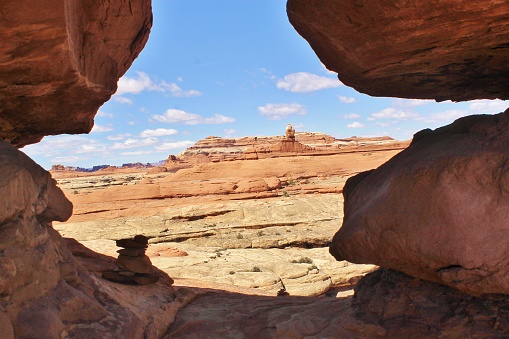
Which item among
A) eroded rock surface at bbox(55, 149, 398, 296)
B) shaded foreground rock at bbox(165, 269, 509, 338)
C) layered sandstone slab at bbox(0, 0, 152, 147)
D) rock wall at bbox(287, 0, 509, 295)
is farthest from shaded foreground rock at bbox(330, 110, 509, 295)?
eroded rock surface at bbox(55, 149, 398, 296)

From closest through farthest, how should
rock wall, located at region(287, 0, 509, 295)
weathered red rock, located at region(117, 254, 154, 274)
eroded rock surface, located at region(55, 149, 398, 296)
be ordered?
1. rock wall, located at region(287, 0, 509, 295)
2. weathered red rock, located at region(117, 254, 154, 274)
3. eroded rock surface, located at region(55, 149, 398, 296)

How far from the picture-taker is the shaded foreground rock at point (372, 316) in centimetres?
592

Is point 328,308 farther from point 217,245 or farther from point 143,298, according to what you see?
point 217,245

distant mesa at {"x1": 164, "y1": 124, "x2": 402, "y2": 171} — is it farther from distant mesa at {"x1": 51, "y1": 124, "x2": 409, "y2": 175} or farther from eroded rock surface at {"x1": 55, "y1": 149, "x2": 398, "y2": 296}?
eroded rock surface at {"x1": 55, "y1": 149, "x2": 398, "y2": 296}

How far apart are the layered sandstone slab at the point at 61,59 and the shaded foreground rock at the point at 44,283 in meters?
1.21

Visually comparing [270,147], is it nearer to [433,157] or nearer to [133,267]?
[133,267]

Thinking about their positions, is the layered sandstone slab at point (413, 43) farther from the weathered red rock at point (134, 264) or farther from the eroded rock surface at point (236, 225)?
the eroded rock surface at point (236, 225)

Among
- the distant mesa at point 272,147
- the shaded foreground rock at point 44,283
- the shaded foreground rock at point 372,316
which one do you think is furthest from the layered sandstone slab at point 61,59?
the distant mesa at point 272,147

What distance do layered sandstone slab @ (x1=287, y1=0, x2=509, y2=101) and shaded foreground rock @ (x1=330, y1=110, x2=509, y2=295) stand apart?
1.06 m

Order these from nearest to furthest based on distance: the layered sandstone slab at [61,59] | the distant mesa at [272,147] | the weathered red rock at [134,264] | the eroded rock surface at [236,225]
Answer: the layered sandstone slab at [61,59] < the weathered red rock at [134,264] < the eroded rock surface at [236,225] < the distant mesa at [272,147]

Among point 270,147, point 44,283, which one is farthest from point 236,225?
point 270,147

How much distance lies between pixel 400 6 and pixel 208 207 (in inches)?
1082

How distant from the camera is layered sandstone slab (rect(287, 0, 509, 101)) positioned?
18.7 ft

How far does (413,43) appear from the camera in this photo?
6.41 meters
